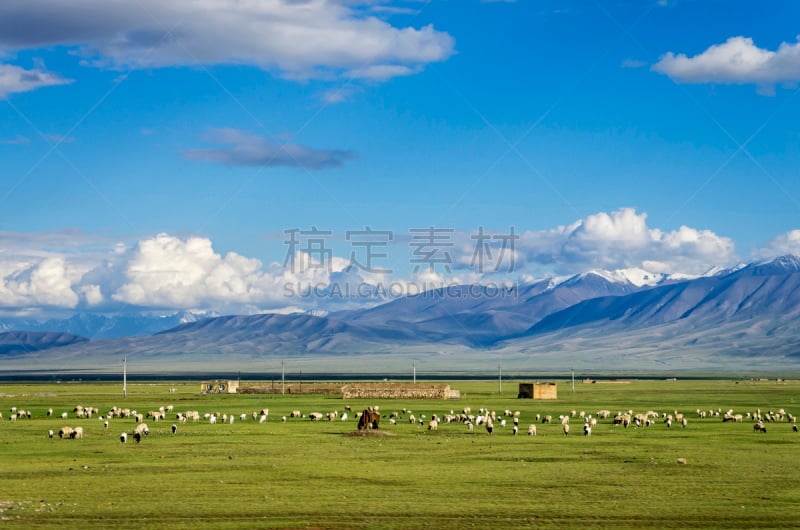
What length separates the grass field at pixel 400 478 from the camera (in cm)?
3148

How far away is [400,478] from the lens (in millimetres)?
40312

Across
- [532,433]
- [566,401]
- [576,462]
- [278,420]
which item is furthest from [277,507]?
[566,401]

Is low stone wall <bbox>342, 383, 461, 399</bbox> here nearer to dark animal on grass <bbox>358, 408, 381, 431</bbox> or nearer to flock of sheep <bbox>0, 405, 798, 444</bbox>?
flock of sheep <bbox>0, 405, 798, 444</bbox>

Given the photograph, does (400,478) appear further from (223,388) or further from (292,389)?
(223,388)

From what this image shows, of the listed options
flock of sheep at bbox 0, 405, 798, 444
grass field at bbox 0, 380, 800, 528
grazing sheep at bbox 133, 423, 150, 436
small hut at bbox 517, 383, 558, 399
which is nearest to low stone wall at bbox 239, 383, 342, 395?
small hut at bbox 517, 383, 558, 399

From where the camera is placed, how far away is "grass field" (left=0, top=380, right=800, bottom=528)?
31.5 metres

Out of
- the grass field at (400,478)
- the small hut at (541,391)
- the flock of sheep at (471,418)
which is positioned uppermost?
the small hut at (541,391)

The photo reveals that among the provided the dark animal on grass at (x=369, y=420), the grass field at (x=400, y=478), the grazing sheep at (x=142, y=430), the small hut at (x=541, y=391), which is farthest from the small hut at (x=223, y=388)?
the grazing sheep at (x=142, y=430)

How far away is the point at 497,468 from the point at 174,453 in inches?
626

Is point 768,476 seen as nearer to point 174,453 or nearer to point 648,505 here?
point 648,505

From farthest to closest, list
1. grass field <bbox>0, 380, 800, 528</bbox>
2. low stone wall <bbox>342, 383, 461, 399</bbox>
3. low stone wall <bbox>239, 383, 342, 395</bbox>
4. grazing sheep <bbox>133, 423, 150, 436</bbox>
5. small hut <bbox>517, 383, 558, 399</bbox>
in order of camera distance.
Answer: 1. low stone wall <bbox>239, 383, 342, 395</bbox>
2. small hut <bbox>517, 383, 558, 399</bbox>
3. low stone wall <bbox>342, 383, 461, 399</bbox>
4. grazing sheep <bbox>133, 423, 150, 436</bbox>
5. grass field <bbox>0, 380, 800, 528</bbox>

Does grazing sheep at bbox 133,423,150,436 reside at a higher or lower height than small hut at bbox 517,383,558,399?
lower

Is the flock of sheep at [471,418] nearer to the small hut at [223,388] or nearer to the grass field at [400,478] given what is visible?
the grass field at [400,478]

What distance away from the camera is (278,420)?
80562 millimetres
